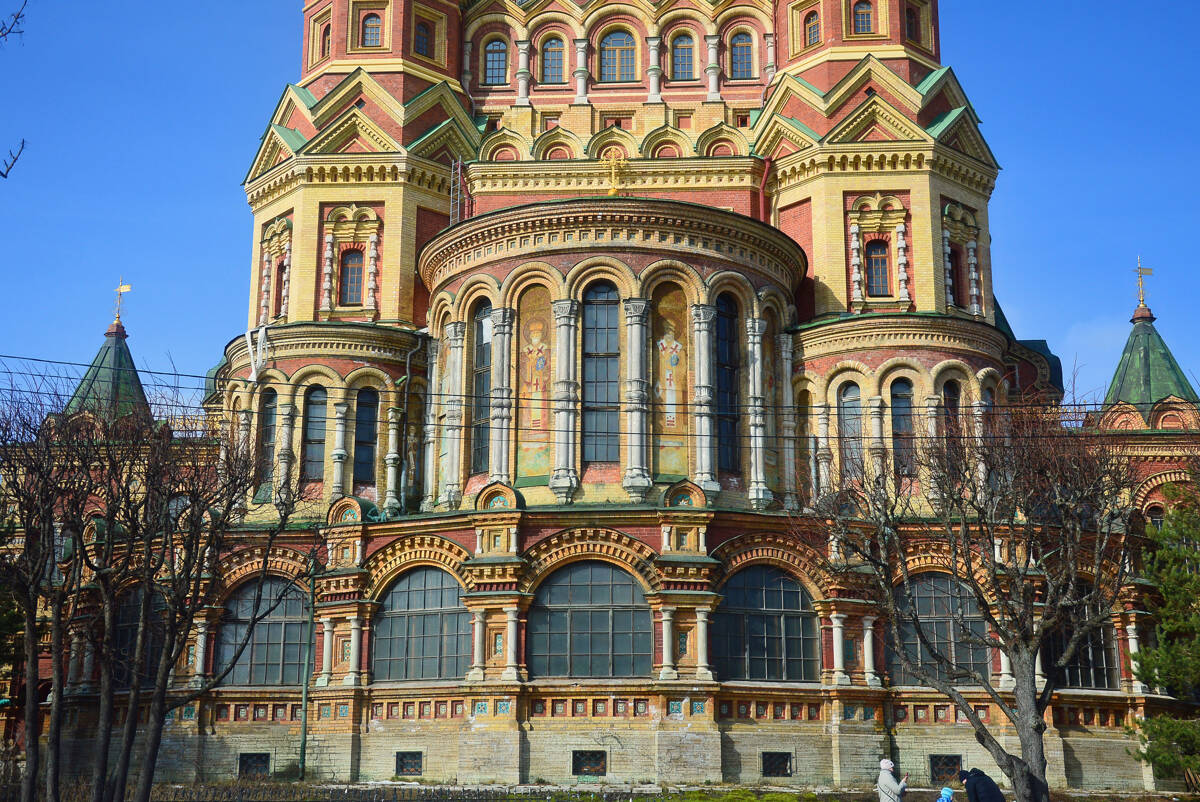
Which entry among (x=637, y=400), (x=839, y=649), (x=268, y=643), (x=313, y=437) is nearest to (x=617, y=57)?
(x=637, y=400)

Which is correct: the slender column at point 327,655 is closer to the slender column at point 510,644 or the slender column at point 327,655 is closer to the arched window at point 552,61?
the slender column at point 510,644

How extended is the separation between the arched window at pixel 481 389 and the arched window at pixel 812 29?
1606 cm

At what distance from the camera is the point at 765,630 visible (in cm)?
3672

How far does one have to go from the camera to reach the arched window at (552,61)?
50.5 meters

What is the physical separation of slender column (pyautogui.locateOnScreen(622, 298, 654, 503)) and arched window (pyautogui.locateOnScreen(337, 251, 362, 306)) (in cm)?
1104

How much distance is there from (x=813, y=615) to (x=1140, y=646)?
10060 mm

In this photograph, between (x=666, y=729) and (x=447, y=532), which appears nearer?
(x=666, y=729)

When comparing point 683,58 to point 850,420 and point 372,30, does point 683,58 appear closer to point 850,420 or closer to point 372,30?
point 372,30

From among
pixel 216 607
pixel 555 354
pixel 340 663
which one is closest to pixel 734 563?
pixel 555 354

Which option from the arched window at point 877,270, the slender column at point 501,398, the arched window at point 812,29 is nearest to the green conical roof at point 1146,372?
the arched window at point 877,270

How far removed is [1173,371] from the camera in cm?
4997

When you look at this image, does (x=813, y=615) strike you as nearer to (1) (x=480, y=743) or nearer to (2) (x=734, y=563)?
(2) (x=734, y=563)

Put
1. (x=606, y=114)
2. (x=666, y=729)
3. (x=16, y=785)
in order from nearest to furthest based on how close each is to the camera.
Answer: (x=16, y=785) → (x=666, y=729) → (x=606, y=114)

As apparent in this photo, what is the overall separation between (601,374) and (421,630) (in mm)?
8598
